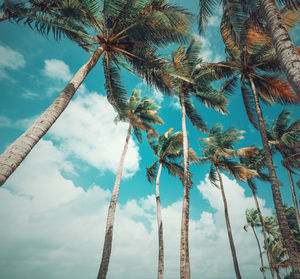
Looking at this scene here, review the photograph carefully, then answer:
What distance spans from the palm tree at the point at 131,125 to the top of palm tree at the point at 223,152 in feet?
17.9

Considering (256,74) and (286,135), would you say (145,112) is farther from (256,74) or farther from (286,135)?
(286,135)

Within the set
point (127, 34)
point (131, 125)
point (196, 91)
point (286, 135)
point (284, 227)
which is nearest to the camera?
point (284, 227)

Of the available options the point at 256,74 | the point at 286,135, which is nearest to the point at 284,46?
the point at 256,74

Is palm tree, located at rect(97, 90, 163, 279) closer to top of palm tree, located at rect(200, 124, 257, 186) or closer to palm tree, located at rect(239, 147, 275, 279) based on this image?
top of palm tree, located at rect(200, 124, 257, 186)

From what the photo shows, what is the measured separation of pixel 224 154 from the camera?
15.8 m

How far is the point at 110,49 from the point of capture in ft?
24.2

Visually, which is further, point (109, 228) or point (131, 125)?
point (131, 125)

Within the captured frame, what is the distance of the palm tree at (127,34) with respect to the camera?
674 centimetres

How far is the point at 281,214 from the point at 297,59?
6.02 m

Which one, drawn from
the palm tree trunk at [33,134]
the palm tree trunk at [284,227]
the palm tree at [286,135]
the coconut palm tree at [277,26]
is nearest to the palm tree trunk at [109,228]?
the palm tree trunk at [284,227]

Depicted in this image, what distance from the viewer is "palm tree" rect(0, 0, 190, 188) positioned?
265 inches

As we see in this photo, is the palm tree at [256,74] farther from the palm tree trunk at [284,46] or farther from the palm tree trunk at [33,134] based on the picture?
the palm tree trunk at [33,134]

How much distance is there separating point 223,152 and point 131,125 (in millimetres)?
8630

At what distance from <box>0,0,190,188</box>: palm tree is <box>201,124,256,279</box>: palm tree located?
403 inches
